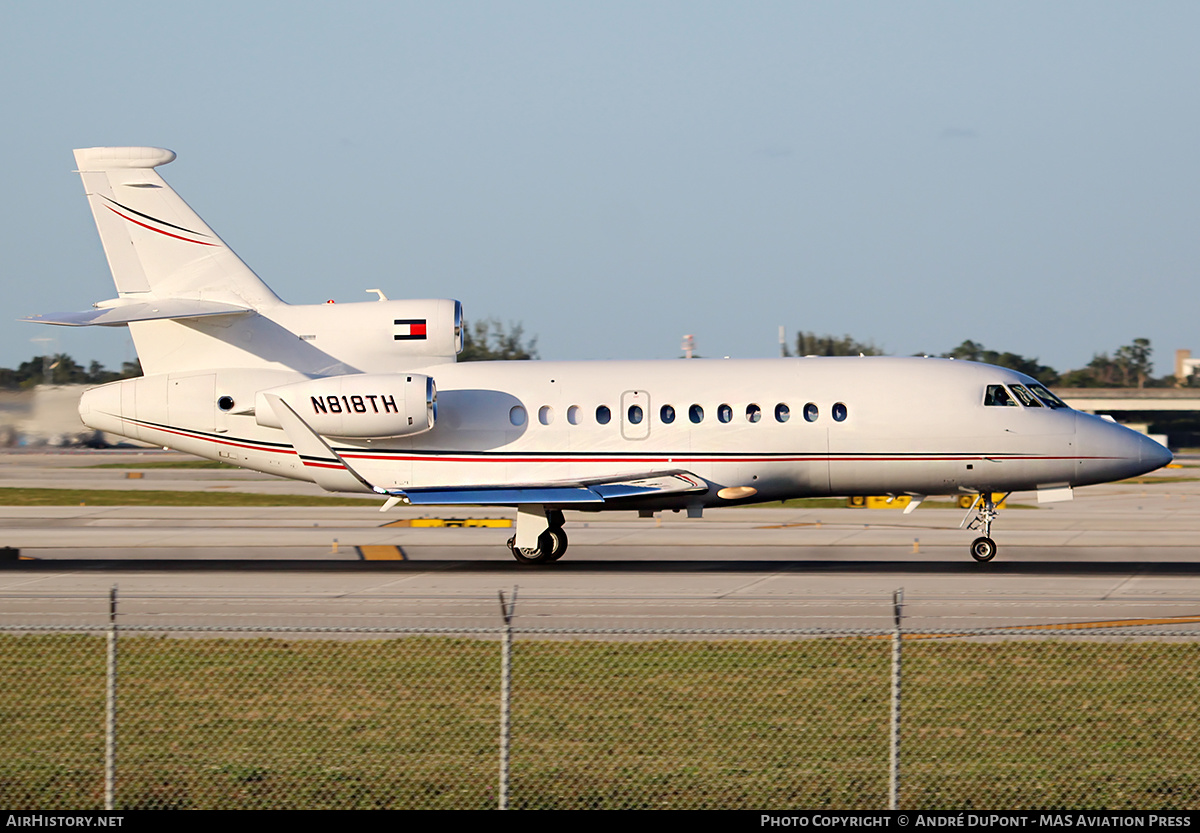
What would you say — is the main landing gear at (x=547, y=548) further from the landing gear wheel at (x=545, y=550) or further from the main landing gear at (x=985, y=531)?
the main landing gear at (x=985, y=531)

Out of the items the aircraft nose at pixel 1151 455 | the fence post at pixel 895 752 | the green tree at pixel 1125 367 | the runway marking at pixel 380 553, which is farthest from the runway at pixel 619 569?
the green tree at pixel 1125 367

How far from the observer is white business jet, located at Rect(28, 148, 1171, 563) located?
24062 millimetres

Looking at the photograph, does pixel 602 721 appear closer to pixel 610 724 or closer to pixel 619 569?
pixel 610 724

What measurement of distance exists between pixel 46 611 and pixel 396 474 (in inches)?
331

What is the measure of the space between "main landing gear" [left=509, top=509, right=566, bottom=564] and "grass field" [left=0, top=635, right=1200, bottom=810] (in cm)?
880

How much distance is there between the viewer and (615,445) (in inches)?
964

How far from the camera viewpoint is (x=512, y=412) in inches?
984

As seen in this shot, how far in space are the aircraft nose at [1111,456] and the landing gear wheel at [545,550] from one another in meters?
10.5

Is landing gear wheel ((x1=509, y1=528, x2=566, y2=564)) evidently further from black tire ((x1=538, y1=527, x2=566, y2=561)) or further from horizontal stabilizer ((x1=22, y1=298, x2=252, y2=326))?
horizontal stabilizer ((x1=22, y1=298, x2=252, y2=326))

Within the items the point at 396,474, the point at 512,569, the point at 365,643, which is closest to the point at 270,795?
the point at 365,643

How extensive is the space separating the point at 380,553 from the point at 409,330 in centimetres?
498

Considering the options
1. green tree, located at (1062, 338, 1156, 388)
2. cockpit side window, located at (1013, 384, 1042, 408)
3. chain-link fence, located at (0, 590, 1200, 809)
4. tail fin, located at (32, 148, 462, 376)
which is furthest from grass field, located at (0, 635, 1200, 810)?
green tree, located at (1062, 338, 1156, 388)

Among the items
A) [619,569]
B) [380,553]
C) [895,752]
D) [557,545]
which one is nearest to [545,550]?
[557,545]

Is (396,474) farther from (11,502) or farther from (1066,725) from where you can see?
(11,502)
